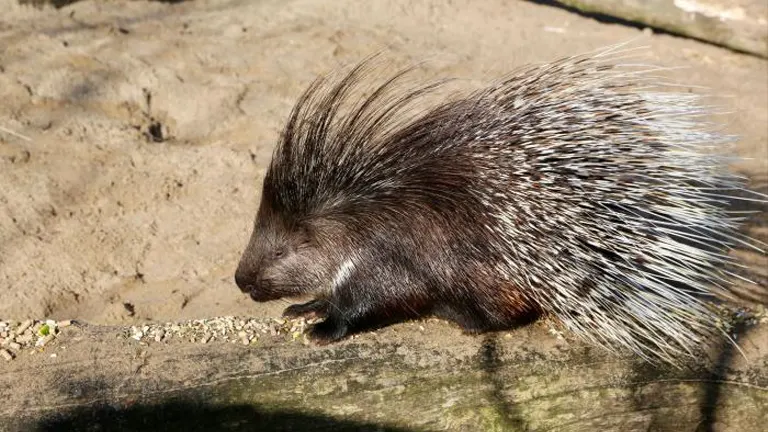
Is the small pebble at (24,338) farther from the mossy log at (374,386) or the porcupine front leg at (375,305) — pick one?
the porcupine front leg at (375,305)

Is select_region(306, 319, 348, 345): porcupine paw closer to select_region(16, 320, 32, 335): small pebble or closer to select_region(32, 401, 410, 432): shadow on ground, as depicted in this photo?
select_region(32, 401, 410, 432): shadow on ground

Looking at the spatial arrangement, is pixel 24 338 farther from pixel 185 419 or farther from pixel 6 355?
pixel 185 419

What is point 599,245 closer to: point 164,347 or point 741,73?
point 164,347

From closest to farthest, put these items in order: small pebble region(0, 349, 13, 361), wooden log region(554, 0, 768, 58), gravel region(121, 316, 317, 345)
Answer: small pebble region(0, 349, 13, 361) → gravel region(121, 316, 317, 345) → wooden log region(554, 0, 768, 58)

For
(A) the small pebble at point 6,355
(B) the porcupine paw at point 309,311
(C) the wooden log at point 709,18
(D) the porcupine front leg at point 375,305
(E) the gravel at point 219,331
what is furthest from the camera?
(C) the wooden log at point 709,18

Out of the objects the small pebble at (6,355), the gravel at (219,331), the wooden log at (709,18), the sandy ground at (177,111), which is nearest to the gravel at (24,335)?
the small pebble at (6,355)

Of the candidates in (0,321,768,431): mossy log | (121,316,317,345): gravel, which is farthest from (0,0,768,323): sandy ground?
(0,321,768,431): mossy log

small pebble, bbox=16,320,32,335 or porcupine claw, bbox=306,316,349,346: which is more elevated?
porcupine claw, bbox=306,316,349,346

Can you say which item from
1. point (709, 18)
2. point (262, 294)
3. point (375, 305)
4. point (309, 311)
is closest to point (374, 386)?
point (375, 305)
